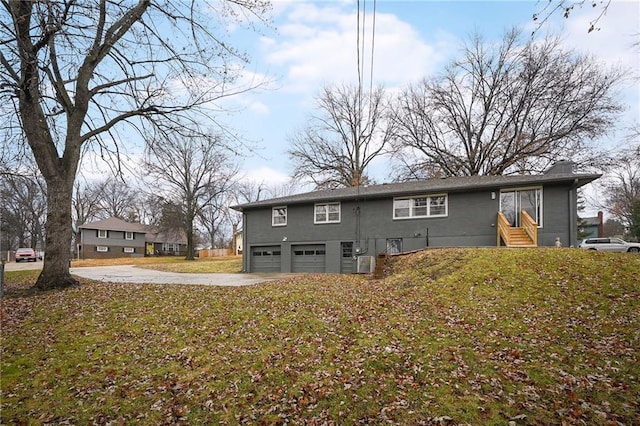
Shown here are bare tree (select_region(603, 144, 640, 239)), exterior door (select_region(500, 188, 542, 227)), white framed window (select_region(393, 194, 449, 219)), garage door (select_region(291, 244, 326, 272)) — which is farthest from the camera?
bare tree (select_region(603, 144, 640, 239))

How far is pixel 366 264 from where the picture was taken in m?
15.1

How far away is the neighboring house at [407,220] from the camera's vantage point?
14.2 m

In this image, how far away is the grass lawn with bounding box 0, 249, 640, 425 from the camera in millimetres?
3992

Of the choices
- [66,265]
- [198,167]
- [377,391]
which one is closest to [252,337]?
[377,391]

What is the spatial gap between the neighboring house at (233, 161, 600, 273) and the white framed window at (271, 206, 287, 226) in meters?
0.06

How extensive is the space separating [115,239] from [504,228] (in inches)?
1847

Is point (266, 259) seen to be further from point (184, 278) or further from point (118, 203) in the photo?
point (118, 203)

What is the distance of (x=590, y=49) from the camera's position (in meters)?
22.6

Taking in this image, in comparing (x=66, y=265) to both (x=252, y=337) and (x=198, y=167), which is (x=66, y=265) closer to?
(x=252, y=337)

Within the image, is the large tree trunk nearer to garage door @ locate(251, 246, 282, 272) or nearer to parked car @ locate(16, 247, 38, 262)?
garage door @ locate(251, 246, 282, 272)

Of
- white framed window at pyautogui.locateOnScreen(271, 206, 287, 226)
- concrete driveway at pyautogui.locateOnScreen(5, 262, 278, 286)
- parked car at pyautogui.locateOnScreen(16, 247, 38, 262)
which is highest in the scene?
white framed window at pyautogui.locateOnScreen(271, 206, 287, 226)

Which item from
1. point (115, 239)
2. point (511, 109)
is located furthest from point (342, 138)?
point (115, 239)

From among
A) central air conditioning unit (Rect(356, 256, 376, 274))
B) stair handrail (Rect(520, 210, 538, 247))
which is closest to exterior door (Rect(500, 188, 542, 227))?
stair handrail (Rect(520, 210, 538, 247))

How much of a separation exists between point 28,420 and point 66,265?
7.27m
